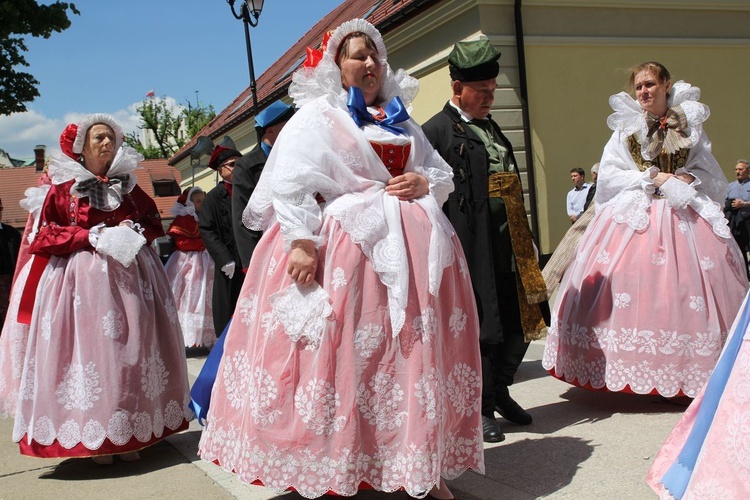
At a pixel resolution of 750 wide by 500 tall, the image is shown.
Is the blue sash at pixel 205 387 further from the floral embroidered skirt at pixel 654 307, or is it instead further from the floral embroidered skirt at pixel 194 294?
the floral embroidered skirt at pixel 194 294

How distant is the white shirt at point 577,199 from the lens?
11.7 meters

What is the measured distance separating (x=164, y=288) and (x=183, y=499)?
4.80ft

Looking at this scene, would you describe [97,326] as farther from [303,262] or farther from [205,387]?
[303,262]

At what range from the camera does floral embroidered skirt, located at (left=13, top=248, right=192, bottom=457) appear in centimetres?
425

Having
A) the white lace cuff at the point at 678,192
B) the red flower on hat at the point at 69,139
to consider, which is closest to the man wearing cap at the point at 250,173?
the red flower on hat at the point at 69,139

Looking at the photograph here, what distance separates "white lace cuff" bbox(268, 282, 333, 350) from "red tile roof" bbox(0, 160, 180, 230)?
4139 cm

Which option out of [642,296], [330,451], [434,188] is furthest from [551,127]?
[330,451]

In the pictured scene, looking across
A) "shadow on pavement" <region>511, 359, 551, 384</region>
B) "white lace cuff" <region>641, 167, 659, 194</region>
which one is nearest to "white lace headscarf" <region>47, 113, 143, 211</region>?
"shadow on pavement" <region>511, 359, 551, 384</region>

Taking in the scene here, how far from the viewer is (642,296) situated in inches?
183

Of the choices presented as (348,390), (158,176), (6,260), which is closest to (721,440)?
(348,390)

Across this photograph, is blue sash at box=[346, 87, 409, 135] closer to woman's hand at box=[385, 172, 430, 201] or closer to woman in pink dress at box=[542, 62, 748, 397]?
woman's hand at box=[385, 172, 430, 201]

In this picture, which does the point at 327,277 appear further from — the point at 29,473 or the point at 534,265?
the point at 29,473

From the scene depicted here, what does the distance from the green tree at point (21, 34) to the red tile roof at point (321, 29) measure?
17.3 feet

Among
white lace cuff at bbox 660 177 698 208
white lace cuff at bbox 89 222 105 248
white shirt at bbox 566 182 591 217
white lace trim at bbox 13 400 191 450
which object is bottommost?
white lace trim at bbox 13 400 191 450
